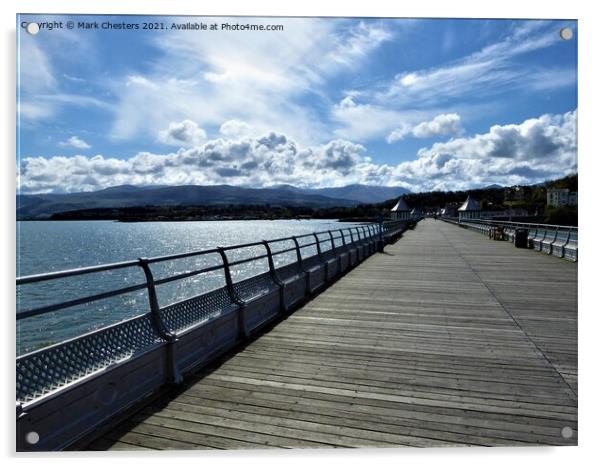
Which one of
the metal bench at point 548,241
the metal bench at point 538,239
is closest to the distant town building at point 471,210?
the metal bench at point 538,239

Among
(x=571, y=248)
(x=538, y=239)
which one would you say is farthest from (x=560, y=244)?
(x=538, y=239)

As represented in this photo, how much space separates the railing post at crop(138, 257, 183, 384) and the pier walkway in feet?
0.53

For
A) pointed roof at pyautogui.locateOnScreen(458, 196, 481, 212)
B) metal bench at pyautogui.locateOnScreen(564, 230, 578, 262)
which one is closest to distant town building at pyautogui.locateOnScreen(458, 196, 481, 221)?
pointed roof at pyautogui.locateOnScreen(458, 196, 481, 212)

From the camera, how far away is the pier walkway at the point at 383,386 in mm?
3760

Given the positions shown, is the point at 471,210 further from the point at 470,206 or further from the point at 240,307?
the point at 240,307

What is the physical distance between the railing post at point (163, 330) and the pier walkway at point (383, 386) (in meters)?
0.16

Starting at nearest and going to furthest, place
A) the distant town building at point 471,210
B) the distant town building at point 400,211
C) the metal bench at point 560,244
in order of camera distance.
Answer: the metal bench at point 560,244 < the distant town building at point 400,211 < the distant town building at point 471,210

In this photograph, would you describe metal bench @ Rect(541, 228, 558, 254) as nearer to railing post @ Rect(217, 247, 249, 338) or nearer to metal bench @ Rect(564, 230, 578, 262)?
metal bench @ Rect(564, 230, 578, 262)

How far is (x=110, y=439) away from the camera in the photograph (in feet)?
11.9

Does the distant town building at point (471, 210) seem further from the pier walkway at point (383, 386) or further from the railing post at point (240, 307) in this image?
the railing post at point (240, 307)

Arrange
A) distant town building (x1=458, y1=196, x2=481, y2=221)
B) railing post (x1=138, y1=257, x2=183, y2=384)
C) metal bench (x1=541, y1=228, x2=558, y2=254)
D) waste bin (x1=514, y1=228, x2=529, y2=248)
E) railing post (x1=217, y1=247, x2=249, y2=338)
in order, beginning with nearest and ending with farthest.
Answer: railing post (x1=138, y1=257, x2=183, y2=384) → railing post (x1=217, y1=247, x2=249, y2=338) → metal bench (x1=541, y1=228, x2=558, y2=254) → waste bin (x1=514, y1=228, x2=529, y2=248) → distant town building (x1=458, y1=196, x2=481, y2=221)

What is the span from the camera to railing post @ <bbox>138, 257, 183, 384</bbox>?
463cm

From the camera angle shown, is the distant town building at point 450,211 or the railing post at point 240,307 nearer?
the railing post at point 240,307

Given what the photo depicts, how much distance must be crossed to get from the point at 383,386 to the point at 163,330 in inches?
91.4
